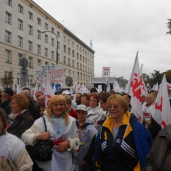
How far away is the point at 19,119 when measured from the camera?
3.14m

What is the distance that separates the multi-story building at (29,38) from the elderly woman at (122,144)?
24679 millimetres

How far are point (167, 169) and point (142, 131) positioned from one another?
31.4 inches

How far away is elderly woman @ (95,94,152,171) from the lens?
236 cm

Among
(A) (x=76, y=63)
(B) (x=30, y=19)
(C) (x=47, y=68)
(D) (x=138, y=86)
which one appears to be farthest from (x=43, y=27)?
(D) (x=138, y=86)

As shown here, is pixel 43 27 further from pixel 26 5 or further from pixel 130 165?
pixel 130 165

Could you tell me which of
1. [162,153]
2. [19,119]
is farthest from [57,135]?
[162,153]

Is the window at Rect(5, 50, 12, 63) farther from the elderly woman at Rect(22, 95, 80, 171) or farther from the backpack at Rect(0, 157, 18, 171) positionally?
the backpack at Rect(0, 157, 18, 171)

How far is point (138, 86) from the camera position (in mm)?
4145

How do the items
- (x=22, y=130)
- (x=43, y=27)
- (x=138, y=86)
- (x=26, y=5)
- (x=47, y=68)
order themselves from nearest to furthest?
(x=22, y=130) → (x=138, y=86) → (x=47, y=68) → (x=26, y=5) → (x=43, y=27)

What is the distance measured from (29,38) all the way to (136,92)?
97.0 feet

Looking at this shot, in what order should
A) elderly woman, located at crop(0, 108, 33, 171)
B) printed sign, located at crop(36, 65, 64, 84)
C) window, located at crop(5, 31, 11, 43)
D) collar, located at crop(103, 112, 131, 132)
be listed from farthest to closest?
window, located at crop(5, 31, 11, 43) < printed sign, located at crop(36, 65, 64, 84) < collar, located at crop(103, 112, 131, 132) < elderly woman, located at crop(0, 108, 33, 171)

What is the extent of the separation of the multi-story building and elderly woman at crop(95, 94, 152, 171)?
2468 cm

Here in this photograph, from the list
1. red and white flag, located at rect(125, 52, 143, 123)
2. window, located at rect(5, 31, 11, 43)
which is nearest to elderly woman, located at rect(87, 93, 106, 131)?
red and white flag, located at rect(125, 52, 143, 123)

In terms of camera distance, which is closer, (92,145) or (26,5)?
(92,145)
